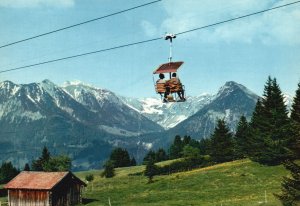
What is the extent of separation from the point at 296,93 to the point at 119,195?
3532 cm

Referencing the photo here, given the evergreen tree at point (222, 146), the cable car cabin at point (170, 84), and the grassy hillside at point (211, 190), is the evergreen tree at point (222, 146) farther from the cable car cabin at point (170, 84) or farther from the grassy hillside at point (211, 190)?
the cable car cabin at point (170, 84)

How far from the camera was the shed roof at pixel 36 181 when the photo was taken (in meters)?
71.4

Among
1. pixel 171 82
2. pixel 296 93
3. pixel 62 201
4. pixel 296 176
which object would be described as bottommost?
pixel 62 201

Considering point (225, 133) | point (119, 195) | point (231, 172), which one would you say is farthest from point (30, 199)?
point (225, 133)

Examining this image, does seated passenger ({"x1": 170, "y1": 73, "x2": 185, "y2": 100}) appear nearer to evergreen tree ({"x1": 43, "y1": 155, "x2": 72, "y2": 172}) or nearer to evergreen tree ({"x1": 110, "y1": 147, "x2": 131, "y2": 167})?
evergreen tree ({"x1": 43, "y1": 155, "x2": 72, "y2": 172})

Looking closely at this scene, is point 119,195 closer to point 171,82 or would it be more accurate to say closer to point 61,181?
point 61,181

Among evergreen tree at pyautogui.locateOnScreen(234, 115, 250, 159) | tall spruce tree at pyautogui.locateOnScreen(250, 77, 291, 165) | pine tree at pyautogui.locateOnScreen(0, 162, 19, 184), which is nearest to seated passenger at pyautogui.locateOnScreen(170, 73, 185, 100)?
tall spruce tree at pyautogui.locateOnScreen(250, 77, 291, 165)

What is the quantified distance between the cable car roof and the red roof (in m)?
44.3

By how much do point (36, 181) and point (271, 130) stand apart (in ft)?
140

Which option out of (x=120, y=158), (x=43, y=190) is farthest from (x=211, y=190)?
(x=120, y=158)

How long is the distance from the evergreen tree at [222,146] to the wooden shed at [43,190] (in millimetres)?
48533

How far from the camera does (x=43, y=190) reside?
7062 cm

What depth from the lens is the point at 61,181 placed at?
239 feet

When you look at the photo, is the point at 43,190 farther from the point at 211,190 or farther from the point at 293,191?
the point at 293,191
